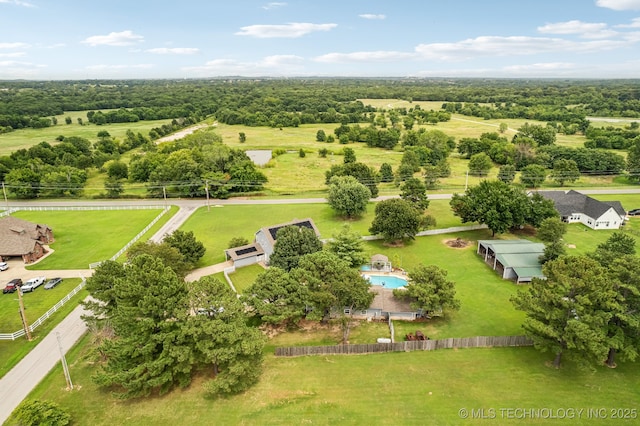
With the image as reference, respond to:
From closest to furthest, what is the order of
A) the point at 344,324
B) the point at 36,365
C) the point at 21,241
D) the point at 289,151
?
the point at 36,365
the point at 344,324
the point at 21,241
the point at 289,151

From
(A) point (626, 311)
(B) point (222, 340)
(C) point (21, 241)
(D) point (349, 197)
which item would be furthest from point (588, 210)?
(C) point (21, 241)

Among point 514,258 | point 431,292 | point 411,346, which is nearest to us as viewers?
point 411,346

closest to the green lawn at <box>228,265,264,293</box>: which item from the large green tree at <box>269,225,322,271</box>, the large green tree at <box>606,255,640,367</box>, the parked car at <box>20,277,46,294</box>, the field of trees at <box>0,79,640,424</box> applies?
the field of trees at <box>0,79,640,424</box>

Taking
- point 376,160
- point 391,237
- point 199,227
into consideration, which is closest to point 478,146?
point 376,160

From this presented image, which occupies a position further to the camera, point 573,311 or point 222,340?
point 573,311

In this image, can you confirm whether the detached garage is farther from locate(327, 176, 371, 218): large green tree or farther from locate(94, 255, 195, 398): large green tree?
locate(94, 255, 195, 398): large green tree

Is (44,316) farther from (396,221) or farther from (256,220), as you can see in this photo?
(396,221)

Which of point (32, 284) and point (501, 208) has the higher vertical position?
point (501, 208)
